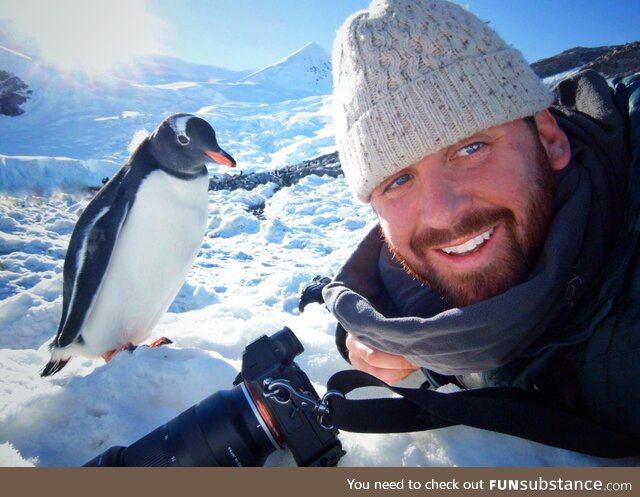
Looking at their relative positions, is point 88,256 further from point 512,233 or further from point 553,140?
point 553,140

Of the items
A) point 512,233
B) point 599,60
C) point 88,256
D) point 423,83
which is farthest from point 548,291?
point 599,60

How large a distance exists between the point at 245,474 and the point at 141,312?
4.89 feet

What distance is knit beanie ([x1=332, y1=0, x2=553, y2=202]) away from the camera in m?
0.81

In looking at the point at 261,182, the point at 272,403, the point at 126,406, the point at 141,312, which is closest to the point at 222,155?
the point at 141,312

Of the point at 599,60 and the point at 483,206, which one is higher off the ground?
the point at 599,60

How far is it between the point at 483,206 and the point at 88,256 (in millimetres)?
1818

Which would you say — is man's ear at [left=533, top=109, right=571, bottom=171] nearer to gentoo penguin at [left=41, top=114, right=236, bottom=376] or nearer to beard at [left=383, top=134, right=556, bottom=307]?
beard at [left=383, top=134, right=556, bottom=307]

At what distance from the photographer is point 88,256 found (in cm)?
181

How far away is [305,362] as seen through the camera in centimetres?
134

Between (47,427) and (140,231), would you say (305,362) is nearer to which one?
(47,427)

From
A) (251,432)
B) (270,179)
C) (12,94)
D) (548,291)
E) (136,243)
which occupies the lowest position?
(251,432)

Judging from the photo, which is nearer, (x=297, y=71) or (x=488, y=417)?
(x=488, y=417)

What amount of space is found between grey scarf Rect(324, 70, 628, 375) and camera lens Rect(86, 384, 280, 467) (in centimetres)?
32

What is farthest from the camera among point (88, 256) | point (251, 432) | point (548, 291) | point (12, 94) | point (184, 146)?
point (12, 94)
